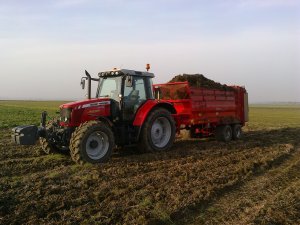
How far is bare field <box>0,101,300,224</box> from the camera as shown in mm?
5375

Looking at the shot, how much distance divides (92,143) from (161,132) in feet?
9.26

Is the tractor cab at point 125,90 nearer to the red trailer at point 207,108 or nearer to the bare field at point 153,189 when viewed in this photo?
the red trailer at point 207,108

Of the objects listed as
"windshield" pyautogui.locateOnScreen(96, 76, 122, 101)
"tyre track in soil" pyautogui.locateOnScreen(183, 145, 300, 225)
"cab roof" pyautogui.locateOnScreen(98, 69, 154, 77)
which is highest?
"cab roof" pyautogui.locateOnScreen(98, 69, 154, 77)

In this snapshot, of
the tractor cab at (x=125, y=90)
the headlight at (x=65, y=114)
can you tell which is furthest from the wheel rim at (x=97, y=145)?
the tractor cab at (x=125, y=90)

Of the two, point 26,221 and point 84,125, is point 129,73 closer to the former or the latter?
point 84,125

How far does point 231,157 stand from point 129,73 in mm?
3499

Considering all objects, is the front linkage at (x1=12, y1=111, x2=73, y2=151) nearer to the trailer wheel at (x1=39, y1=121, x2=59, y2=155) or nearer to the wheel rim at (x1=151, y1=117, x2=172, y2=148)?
the trailer wheel at (x1=39, y1=121, x2=59, y2=155)

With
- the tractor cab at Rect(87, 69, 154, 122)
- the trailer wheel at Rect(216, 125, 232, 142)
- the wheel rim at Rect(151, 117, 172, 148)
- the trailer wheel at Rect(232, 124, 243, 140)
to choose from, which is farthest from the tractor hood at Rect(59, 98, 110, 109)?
the trailer wheel at Rect(232, 124, 243, 140)

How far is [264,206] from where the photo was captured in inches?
230

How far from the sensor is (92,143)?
8688 millimetres

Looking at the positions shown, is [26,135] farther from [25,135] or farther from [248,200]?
[248,200]

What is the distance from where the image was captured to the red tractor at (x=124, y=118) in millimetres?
8656

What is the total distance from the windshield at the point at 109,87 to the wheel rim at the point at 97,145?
137cm

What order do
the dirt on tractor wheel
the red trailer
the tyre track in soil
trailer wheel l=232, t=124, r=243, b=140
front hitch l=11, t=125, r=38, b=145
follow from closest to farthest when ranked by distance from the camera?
1. the tyre track in soil
2. front hitch l=11, t=125, r=38, b=145
3. the red trailer
4. the dirt on tractor wheel
5. trailer wheel l=232, t=124, r=243, b=140
